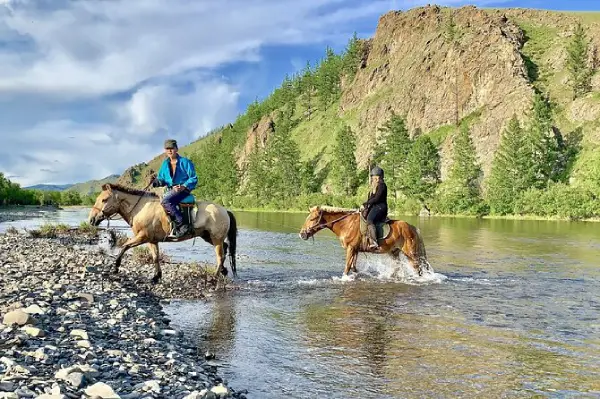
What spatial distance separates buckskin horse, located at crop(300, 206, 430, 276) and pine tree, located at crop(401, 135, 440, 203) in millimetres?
71493

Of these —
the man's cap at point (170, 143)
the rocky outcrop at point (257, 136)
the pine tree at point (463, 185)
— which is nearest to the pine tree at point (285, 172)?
the pine tree at point (463, 185)

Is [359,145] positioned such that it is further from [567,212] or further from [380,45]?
[567,212]

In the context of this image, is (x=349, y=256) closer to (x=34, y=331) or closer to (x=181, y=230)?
(x=181, y=230)

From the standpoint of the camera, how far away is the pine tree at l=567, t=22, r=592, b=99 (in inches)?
4053

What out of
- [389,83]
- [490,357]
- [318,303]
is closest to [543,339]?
[490,357]

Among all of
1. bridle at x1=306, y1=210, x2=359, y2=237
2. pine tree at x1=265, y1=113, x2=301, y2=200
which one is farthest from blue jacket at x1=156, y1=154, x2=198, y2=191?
pine tree at x1=265, y1=113, x2=301, y2=200

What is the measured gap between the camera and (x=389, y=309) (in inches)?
519

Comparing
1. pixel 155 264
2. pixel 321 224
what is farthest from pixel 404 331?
pixel 155 264

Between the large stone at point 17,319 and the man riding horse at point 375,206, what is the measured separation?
1159cm

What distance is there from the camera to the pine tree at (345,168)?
10925 centimetres

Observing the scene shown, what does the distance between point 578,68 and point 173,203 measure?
11211 cm

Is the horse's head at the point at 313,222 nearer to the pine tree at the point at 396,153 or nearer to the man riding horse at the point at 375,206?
the man riding horse at the point at 375,206

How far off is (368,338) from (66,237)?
84.1ft

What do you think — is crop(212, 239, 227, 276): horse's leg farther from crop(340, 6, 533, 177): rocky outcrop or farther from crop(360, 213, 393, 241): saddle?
crop(340, 6, 533, 177): rocky outcrop
